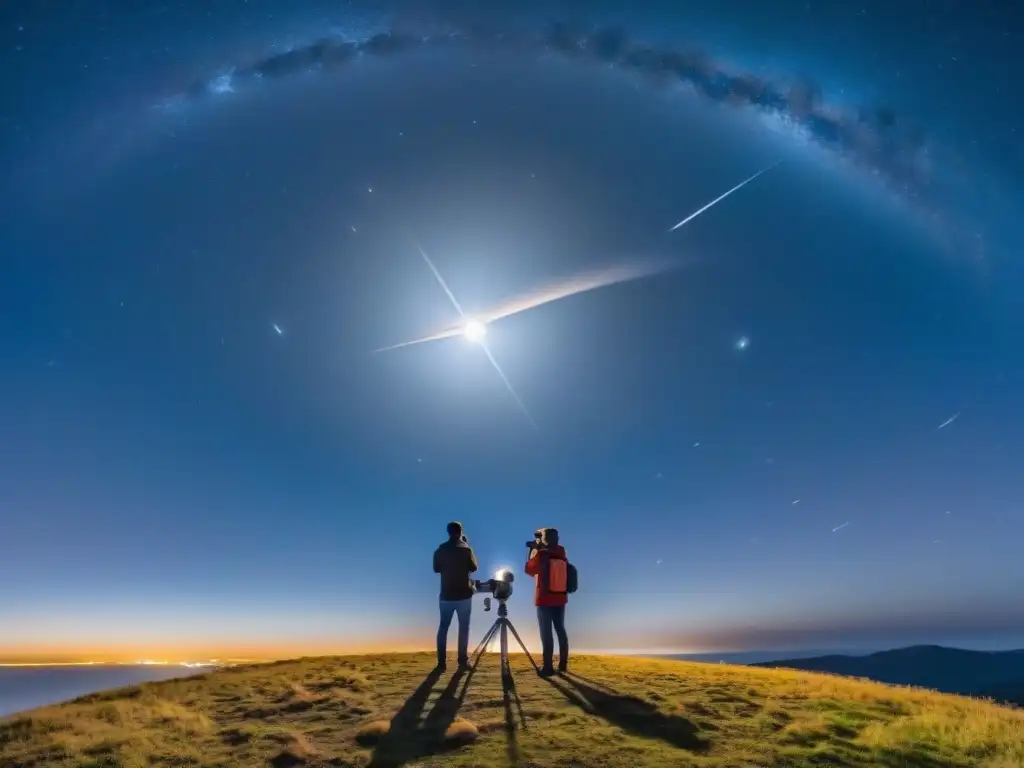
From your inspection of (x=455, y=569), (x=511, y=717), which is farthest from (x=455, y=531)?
(x=511, y=717)

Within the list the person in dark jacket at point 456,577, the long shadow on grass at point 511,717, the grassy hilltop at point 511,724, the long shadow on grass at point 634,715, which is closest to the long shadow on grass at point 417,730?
the grassy hilltop at point 511,724

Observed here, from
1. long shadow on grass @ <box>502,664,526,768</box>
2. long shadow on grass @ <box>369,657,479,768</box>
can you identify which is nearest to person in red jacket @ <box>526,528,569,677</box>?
long shadow on grass @ <box>502,664,526,768</box>

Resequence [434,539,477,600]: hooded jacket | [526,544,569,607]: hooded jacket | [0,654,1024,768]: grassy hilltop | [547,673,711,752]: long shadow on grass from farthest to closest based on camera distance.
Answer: [526,544,569,607]: hooded jacket → [434,539,477,600]: hooded jacket → [547,673,711,752]: long shadow on grass → [0,654,1024,768]: grassy hilltop

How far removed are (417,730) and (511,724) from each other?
1.42m

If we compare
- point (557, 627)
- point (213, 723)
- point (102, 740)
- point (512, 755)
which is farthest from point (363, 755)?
point (557, 627)

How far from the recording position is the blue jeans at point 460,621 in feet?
40.4

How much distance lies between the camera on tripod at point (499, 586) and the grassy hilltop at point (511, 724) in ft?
5.44

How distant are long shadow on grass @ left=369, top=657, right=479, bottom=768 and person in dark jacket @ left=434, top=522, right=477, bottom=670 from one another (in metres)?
1.42

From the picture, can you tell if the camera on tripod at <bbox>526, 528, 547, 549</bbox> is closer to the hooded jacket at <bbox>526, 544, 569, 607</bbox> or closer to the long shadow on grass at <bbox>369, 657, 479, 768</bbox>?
the hooded jacket at <bbox>526, 544, 569, 607</bbox>

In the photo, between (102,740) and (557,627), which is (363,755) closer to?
(102,740)

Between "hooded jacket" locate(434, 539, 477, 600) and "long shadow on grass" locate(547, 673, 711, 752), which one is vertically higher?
"hooded jacket" locate(434, 539, 477, 600)

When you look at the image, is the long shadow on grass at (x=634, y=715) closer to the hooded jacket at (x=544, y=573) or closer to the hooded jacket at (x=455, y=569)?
the hooded jacket at (x=544, y=573)

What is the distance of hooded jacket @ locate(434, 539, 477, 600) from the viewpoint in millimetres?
12156

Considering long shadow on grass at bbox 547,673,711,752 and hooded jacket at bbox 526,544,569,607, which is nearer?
long shadow on grass at bbox 547,673,711,752
